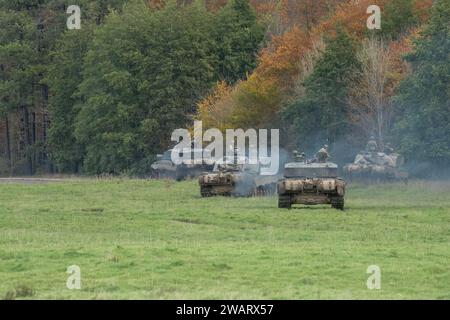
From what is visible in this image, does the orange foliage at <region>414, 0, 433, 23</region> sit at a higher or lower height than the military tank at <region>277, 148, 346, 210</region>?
higher

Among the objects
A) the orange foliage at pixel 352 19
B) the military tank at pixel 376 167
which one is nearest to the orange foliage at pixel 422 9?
the orange foliage at pixel 352 19

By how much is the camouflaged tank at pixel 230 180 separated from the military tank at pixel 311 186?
6.05m

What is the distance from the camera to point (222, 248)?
23.8m

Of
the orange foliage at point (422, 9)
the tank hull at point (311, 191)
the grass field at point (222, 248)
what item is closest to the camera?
the grass field at point (222, 248)

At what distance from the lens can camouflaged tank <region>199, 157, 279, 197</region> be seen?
4494 centimetres

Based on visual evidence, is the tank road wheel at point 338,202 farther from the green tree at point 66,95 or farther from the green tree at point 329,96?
the green tree at point 66,95

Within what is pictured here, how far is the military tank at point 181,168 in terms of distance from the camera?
5897 centimetres

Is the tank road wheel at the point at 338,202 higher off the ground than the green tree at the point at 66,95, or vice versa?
the green tree at the point at 66,95

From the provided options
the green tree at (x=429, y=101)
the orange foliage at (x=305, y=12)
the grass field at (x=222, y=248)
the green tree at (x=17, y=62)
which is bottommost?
the grass field at (x=222, y=248)

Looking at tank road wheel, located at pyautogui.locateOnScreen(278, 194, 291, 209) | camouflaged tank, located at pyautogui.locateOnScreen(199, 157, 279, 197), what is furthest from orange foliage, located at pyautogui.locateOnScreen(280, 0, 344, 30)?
tank road wheel, located at pyautogui.locateOnScreen(278, 194, 291, 209)

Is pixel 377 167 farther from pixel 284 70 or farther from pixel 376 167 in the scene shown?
pixel 284 70

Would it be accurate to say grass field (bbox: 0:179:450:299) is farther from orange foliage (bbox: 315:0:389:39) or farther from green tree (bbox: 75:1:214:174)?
green tree (bbox: 75:1:214:174)

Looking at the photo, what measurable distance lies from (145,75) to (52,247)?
53.7 meters

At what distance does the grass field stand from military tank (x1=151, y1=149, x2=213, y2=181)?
15136mm
